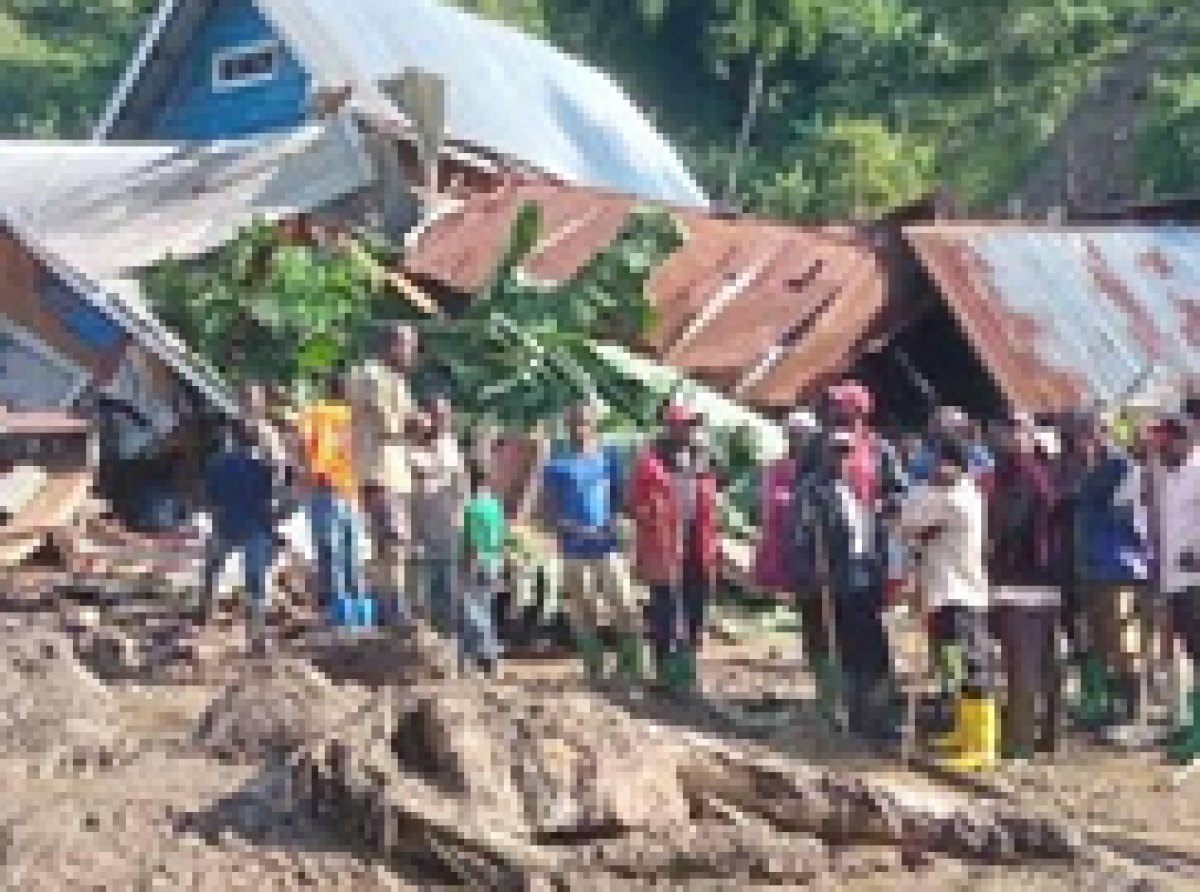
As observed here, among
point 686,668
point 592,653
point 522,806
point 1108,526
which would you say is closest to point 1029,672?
point 1108,526

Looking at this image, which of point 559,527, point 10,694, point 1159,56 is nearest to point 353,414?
point 559,527

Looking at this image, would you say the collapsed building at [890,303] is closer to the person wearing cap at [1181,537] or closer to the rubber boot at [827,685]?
the rubber boot at [827,685]

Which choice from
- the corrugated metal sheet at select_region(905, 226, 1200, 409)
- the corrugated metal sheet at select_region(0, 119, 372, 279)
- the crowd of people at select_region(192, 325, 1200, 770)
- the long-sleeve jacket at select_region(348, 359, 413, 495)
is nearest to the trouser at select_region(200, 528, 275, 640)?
the crowd of people at select_region(192, 325, 1200, 770)

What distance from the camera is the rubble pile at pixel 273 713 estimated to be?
9.08 m

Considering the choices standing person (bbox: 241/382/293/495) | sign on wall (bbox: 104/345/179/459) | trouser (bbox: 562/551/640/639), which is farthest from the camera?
sign on wall (bbox: 104/345/179/459)

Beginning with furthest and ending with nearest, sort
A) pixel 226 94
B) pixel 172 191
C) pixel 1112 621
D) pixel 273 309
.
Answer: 1. pixel 226 94
2. pixel 172 191
3. pixel 273 309
4. pixel 1112 621

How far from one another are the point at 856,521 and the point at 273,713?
8.94 feet

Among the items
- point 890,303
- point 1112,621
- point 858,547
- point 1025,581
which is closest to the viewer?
point 858,547

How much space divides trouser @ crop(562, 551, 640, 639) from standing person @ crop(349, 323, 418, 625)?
93 cm

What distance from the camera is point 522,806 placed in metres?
7.73

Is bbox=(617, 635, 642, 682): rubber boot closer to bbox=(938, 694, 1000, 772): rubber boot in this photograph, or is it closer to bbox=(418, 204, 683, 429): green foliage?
bbox=(938, 694, 1000, 772): rubber boot

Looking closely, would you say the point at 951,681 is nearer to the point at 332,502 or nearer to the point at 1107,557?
the point at 1107,557

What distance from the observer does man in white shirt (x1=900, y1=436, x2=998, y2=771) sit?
9.91 metres

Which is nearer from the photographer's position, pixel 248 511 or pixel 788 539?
pixel 788 539
